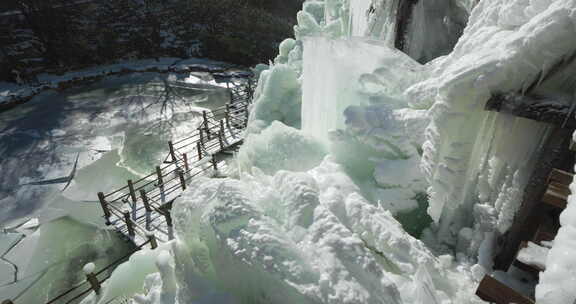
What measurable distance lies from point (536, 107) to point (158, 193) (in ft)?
25.7

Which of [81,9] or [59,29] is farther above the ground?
[81,9]

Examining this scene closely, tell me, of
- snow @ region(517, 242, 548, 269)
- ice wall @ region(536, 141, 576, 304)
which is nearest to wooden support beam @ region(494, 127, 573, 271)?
snow @ region(517, 242, 548, 269)

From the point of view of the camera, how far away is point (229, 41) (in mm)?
21125

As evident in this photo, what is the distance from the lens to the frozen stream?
6395mm

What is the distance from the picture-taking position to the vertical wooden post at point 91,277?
5086 millimetres

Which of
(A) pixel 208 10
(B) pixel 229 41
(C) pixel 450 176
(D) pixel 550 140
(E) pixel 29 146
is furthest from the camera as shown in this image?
(A) pixel 208 10

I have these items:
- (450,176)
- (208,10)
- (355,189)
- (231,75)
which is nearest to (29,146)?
(231,75)

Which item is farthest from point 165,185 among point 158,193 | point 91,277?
point 91,277

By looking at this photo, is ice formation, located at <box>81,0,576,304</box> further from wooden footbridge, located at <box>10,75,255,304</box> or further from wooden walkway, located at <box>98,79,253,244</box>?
wooden walkway, located at <box>98,79,253,244</box>

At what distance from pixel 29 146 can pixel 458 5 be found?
13692 millimetres

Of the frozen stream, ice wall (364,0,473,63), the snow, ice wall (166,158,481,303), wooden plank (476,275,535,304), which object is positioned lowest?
the frozen stream

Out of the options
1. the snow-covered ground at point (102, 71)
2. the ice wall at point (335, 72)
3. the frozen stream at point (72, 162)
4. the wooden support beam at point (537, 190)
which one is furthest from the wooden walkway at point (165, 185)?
the snow-covered ground at point (102, 71)

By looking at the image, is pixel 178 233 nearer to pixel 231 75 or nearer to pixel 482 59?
pixel 482 59

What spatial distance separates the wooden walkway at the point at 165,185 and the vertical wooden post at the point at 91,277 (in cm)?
107
